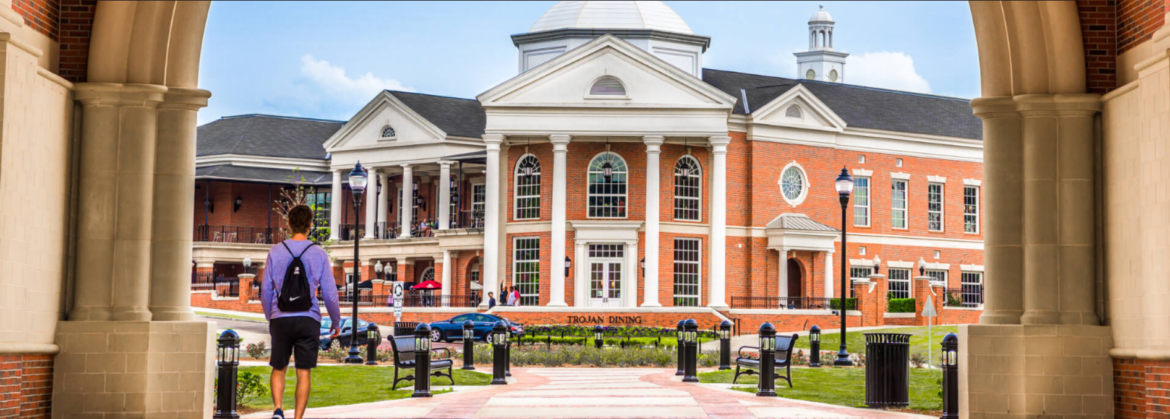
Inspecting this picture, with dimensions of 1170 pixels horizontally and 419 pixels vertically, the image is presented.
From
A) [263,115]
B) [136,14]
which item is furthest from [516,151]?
[136,14]

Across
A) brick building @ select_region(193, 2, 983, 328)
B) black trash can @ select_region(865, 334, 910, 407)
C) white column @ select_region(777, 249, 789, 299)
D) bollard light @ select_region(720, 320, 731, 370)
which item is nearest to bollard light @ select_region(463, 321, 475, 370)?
bollard light @ select_region(720, 320, 731, 370)

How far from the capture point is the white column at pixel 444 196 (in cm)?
5431

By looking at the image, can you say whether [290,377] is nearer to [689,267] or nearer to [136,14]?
[136,14]

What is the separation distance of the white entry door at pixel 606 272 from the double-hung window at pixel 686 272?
232cm

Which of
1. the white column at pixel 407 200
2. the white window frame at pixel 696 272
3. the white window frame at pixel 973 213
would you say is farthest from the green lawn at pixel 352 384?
the white window frame at pixel 973 213

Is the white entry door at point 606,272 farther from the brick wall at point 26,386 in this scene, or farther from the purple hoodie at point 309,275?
the purple hoodie at point 309,275

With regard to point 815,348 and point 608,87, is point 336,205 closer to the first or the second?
point 608,87

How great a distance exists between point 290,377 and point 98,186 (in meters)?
9.47

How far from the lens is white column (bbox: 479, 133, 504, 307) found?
157 feet

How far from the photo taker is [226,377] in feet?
47.2

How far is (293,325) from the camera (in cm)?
1098

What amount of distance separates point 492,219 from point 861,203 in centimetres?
1629

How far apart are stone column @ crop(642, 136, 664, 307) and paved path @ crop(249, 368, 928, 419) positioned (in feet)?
84.7

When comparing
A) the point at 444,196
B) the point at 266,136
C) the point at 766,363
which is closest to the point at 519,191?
the point at 444,196
